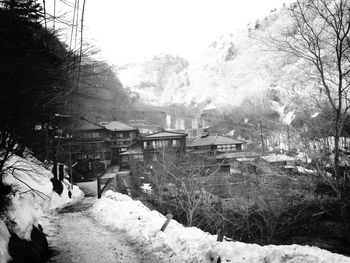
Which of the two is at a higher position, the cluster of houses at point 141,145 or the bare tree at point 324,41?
the bare tree at point 324,41

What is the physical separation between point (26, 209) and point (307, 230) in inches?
736

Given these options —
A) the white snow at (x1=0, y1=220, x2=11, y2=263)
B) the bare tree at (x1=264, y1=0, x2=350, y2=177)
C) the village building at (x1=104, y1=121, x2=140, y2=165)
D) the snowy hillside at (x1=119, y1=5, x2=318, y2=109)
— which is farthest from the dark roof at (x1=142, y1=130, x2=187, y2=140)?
the snowy hillside at (x1=119, y1=5, x2=318, y2=109)

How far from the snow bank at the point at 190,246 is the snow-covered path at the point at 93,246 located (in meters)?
0.36

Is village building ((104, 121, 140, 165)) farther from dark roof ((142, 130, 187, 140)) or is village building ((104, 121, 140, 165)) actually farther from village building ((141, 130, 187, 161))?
dark roof ((142, 130, 187, 140))

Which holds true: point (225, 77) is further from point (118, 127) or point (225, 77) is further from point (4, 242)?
point (4, 242)

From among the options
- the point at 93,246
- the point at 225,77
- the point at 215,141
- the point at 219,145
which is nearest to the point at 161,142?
the point at 215,141

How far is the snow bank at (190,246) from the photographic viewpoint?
5328 mm

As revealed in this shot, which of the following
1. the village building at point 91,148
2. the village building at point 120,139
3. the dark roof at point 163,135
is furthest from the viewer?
the village building at point 120,139

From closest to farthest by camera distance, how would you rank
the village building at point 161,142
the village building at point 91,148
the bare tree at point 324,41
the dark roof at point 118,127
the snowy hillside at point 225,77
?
the bare tree at point 324,41, the village building at point 91,148, the village building at point 161,142, the dark roof at point 118,127, the snowy hillside at point 225,77

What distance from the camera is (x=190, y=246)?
22.5 ft

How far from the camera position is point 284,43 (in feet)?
30.3

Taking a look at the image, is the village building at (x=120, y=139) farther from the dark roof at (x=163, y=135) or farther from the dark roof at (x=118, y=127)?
the dark roof at (x=163, y=135)

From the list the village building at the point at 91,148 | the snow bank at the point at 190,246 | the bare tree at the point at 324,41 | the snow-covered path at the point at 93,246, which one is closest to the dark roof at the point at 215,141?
the village building at the point at 91,148

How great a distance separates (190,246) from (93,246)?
10.3 ft
